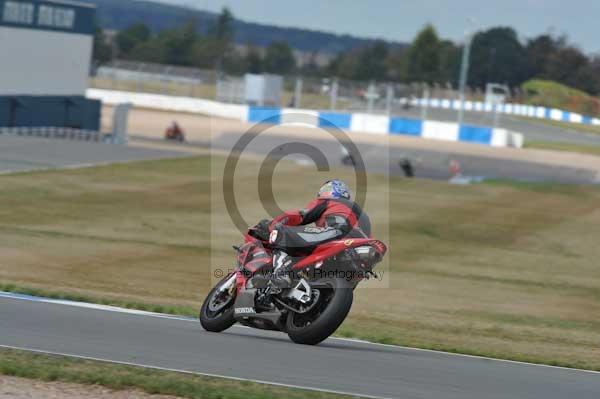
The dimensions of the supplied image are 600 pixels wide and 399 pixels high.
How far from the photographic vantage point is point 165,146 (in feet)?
155

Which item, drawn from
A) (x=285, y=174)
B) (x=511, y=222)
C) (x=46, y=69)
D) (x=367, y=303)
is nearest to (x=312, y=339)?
(x=367, y=303)

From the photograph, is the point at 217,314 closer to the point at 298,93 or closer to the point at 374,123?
the point at 374,123

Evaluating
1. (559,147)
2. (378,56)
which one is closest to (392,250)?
(559,147)

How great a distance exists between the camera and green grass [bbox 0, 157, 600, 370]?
13.3m

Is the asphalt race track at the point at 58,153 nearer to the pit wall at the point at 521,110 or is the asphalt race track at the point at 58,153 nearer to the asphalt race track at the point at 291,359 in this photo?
the pit wall at the point at 521,110

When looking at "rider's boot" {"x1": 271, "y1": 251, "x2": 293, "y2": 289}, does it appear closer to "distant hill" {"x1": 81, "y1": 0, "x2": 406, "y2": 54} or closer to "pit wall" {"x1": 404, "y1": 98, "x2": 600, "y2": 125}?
"pit wall" {"x1": 404, "y1": 98, "x2": 600, "y2": 125}

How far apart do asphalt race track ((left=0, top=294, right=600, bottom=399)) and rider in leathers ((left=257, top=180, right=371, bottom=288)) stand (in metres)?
0.75

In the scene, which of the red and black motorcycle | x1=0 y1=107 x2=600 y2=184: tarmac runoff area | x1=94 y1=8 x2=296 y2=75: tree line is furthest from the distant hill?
the red and black motorcycle

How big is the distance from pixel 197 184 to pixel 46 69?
14873mm

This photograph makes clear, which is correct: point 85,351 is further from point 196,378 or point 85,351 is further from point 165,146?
point 165,146

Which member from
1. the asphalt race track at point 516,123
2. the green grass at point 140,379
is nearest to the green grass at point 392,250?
the green grass at point 140,379

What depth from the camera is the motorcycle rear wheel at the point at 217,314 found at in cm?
971

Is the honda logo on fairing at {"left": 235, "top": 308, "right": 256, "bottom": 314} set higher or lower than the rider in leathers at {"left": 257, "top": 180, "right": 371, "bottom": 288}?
lower

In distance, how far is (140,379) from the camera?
7.13 meters
